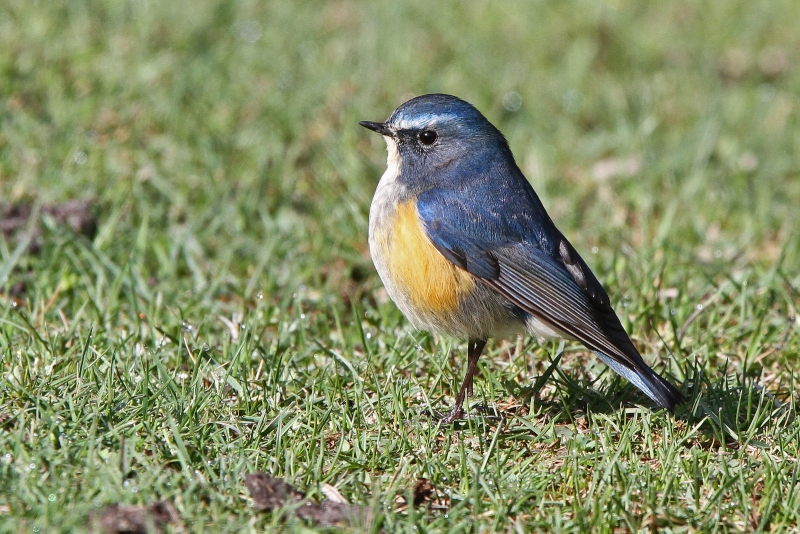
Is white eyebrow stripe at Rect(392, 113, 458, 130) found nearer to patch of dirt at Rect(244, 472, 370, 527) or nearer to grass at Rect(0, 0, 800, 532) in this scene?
grass at Rect(0, 0, 800, 532)

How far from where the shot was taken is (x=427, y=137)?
204 inches

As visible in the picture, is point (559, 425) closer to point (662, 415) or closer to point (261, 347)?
point (662, 415)

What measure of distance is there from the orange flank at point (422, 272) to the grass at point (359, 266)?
0.42 metres

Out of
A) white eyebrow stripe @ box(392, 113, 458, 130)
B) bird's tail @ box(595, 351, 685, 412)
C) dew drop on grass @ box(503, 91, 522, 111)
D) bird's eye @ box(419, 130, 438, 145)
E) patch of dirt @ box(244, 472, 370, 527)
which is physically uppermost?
white eyebrow stripe @ box(392, 113, 458, 130)

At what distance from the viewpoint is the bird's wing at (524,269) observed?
4637 mm

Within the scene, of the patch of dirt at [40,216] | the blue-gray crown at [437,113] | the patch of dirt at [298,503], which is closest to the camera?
the patch of dirt at [298,503]

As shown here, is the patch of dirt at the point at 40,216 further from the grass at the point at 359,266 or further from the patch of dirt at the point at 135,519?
the patch of dirt at the point at 135,519

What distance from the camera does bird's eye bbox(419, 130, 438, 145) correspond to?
16.9 feet

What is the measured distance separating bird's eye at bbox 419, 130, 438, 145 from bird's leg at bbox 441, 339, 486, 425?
3.33ft

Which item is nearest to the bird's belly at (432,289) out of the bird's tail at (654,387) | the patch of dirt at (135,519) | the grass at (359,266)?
the grass at (359,266)

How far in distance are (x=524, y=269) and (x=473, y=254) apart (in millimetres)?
248

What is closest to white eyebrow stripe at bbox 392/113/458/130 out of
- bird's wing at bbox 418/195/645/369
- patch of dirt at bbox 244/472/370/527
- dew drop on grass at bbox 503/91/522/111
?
bird's wing at bbox 418/195/645/369

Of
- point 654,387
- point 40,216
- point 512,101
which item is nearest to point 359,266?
point 40,216

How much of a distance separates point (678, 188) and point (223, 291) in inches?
136
